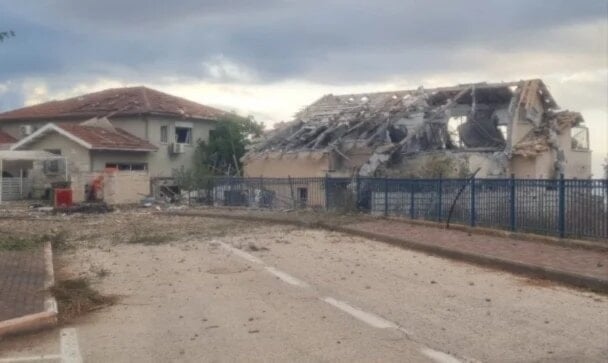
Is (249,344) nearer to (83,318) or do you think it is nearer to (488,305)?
(83,318)

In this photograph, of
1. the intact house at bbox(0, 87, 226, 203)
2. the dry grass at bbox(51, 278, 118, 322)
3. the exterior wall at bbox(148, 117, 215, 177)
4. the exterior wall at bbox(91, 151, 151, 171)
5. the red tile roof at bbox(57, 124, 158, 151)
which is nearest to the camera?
the dry grass at bbox(51, 278, 118, 322)

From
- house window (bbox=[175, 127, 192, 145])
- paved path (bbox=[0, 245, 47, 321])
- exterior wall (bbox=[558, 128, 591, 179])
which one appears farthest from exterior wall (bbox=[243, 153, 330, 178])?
paved path (bbox=[0, 245, 47, 321])

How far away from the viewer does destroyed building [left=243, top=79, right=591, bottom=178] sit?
32.1 meters

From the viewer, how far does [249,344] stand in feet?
24.8

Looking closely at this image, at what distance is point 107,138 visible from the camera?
132 ft

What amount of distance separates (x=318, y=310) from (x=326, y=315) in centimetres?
33

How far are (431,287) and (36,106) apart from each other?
1780 inches

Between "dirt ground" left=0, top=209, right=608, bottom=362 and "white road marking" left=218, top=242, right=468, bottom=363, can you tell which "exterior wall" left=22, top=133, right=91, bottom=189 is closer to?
"dirt ground" left=0, top=209, right=608, bottom=362

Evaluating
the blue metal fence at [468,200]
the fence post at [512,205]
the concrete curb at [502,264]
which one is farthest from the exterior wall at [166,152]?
the fence post at [512,205]

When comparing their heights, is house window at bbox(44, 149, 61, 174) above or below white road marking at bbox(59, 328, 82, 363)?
above

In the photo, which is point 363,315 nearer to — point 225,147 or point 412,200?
point 412,200

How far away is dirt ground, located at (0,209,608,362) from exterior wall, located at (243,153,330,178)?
17.4 metres

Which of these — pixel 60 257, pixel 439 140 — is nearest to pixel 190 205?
pixel 439 140

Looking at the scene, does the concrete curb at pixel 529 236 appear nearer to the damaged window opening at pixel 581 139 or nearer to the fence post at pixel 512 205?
the fence post at pixel 512 205
